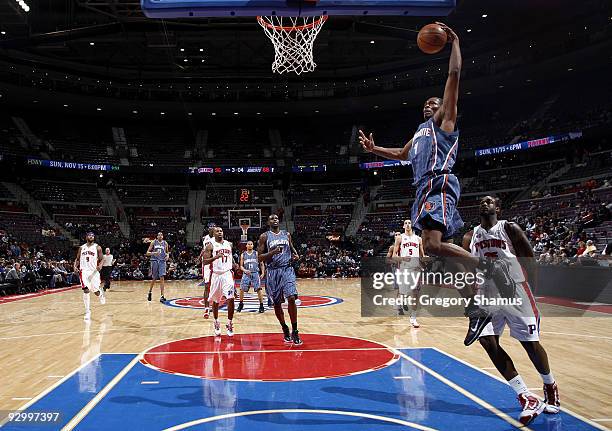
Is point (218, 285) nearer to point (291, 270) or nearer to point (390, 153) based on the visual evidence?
point (291, 270)

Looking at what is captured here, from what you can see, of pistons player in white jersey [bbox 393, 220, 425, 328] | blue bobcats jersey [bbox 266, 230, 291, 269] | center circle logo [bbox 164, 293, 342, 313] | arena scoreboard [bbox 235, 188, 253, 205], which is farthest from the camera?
arena scoreboard [bbox 235, 188, 253, 205]

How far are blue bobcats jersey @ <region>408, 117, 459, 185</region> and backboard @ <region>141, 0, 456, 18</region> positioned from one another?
1.69 meters

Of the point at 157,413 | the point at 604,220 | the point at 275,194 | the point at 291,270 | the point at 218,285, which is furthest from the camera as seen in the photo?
the point at 275,194

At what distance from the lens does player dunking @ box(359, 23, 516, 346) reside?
4.14 meters

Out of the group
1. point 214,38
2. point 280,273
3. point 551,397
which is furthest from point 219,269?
point 214,38

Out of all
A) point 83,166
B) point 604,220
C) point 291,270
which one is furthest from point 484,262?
point 83,166

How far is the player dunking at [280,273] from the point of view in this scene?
24.0 feet

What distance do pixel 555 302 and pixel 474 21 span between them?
17.7m

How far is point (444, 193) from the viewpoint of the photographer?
13.9 feet

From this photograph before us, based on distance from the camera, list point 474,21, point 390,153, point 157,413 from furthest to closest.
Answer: point 474,21 < point 390,153 < point 157,413

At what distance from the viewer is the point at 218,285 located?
8469 mm

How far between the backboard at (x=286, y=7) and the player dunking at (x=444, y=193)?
3.66ft

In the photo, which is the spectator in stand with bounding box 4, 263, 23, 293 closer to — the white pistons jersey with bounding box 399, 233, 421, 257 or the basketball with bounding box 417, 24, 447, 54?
the white pistons jersey with bounding box 399, 233, 421, 257

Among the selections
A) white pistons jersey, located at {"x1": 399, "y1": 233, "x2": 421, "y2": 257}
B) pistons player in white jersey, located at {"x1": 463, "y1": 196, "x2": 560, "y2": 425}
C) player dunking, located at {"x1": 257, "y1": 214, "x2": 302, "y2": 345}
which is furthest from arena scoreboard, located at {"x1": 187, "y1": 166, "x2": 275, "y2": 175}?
pistons player in white jersey, located at {"x1": 463, "y1": 196, "x2": 560, "y2": 425}
